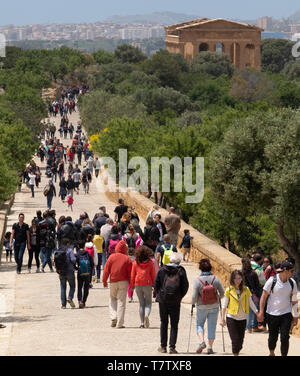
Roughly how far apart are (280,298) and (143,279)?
288cm

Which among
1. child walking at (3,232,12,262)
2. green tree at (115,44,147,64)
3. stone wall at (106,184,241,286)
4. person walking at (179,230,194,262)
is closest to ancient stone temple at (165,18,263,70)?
green tree at (115,44,147,64)

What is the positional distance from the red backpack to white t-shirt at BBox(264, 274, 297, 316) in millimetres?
815

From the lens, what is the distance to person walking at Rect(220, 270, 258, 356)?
461 inches

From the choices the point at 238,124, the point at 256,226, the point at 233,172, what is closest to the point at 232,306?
the point at 233,172

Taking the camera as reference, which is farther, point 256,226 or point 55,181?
point 55,181

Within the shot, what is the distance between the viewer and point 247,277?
13656 millimetres

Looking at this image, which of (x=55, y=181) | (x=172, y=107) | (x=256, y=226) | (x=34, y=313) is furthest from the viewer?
(x=172, y=107)

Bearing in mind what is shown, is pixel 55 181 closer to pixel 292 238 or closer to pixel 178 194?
pixel 178 194

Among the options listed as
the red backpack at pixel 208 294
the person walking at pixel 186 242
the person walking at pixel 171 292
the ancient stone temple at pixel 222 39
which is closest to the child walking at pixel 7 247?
the person walking at pixel 186 242

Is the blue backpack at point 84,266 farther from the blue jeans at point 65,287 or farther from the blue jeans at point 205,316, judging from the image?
the blue jeans at point 205,316

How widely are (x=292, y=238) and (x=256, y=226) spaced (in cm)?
310

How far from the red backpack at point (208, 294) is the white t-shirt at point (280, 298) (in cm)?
82

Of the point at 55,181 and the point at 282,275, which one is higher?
the point at 282,275

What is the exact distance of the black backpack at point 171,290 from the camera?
12.3 m
